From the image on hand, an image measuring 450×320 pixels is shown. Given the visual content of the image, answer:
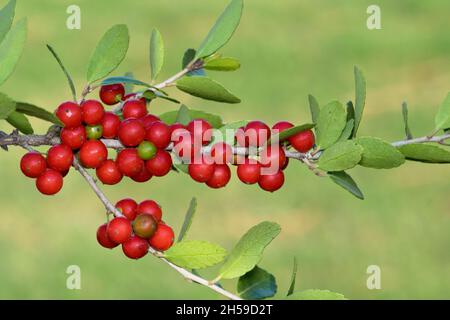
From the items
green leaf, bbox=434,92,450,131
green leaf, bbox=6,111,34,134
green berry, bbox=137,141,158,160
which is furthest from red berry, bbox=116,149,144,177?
green leaf, bbox=434,92,450,131

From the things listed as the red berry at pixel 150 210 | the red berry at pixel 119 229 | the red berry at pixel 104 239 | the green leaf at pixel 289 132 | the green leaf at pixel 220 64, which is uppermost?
the green leaf at pixel 220 64

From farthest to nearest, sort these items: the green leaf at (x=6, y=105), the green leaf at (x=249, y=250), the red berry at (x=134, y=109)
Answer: the red berry at (x=134, y=109)
the green leaf at (x=249, y=250)
the green leaf at (x=6, y=105)

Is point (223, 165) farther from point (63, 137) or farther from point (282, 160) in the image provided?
point (63, 137)

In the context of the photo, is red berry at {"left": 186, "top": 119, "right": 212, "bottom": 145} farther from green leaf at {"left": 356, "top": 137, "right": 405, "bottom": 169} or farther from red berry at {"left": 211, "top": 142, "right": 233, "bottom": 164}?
green leaf at {"left": 356, "top": 137, "right": 405, "bottom": 169}

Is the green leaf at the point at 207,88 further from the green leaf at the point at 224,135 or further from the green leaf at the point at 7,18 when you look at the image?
the green leaf at the point at 7,18

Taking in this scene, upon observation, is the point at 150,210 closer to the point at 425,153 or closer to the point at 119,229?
the point at 119,229

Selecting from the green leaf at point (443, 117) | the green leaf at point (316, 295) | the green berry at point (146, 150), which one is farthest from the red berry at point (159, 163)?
the green leaf at point (443, 117)
